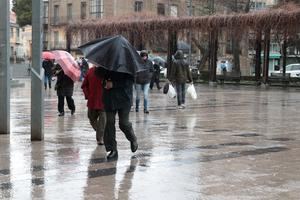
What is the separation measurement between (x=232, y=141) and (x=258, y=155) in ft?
5.37

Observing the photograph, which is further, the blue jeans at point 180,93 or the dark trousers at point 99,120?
the blue jeans at point 180,93

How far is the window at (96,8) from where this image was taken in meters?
68.1

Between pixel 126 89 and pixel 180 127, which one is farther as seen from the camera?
pixel 180 127

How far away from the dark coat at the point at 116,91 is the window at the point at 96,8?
59.8 metres

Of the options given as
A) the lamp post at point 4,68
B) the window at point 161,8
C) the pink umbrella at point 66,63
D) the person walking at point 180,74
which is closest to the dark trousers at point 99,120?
the lamp post at point 4,68

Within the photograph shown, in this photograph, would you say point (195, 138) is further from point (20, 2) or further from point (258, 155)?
point (20, 2)

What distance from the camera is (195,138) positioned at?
11430 millimetres

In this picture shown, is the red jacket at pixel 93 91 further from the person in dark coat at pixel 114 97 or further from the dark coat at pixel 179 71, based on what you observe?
the dark coat at pixel 179 71

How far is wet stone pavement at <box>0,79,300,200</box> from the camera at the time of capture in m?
6.84

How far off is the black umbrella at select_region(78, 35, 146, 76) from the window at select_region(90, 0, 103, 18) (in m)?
59.7

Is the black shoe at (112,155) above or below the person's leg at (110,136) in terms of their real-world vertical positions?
below

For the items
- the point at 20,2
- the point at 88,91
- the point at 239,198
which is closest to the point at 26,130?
the point at 88,91

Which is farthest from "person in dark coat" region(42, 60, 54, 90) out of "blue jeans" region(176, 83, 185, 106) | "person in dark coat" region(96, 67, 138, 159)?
"person in dark coat" region(96, 67, 138, 159)

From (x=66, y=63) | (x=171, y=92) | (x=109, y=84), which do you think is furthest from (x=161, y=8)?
(x=109, y=84)
